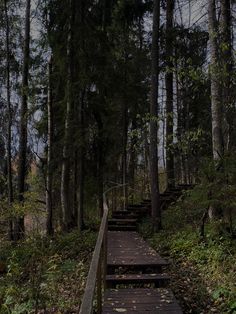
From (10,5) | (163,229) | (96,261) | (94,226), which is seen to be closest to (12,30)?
(10,5)

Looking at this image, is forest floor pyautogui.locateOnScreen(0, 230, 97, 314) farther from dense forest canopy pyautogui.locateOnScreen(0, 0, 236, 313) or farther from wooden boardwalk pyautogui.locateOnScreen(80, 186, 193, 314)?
dense forest canopy pyautogui.locateOnScreen(0, 0, 236, 313)

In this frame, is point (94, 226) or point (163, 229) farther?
point (94, 226)

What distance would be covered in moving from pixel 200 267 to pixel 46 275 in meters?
3.12

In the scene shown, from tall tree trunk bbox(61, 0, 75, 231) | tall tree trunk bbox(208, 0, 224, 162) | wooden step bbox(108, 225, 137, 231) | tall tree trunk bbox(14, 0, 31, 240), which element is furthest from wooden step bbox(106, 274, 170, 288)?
tall tree trunk bbox(14, 0, 31, 240)

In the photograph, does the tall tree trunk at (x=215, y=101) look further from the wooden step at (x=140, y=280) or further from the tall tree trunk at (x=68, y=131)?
the tall tree trunk at (x=68, y=131)

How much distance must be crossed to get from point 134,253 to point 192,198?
189 centimetres

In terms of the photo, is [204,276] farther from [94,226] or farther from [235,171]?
[94,226]

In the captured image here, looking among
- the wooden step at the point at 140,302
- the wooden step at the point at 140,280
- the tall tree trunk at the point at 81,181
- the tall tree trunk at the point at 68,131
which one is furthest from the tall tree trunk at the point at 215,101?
the tall tree trunk at the point at 68,131

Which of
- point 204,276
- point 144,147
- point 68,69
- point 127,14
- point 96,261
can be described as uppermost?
point 127,14

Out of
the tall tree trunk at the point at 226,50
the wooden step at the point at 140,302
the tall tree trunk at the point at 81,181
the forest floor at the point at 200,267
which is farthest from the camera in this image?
the tall tree trunk at the point at 81,181

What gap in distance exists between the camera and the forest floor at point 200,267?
6.07m

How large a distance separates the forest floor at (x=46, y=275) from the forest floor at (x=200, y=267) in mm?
1986

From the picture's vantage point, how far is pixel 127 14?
17.6 m

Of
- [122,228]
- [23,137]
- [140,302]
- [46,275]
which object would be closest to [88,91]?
[23,137]
